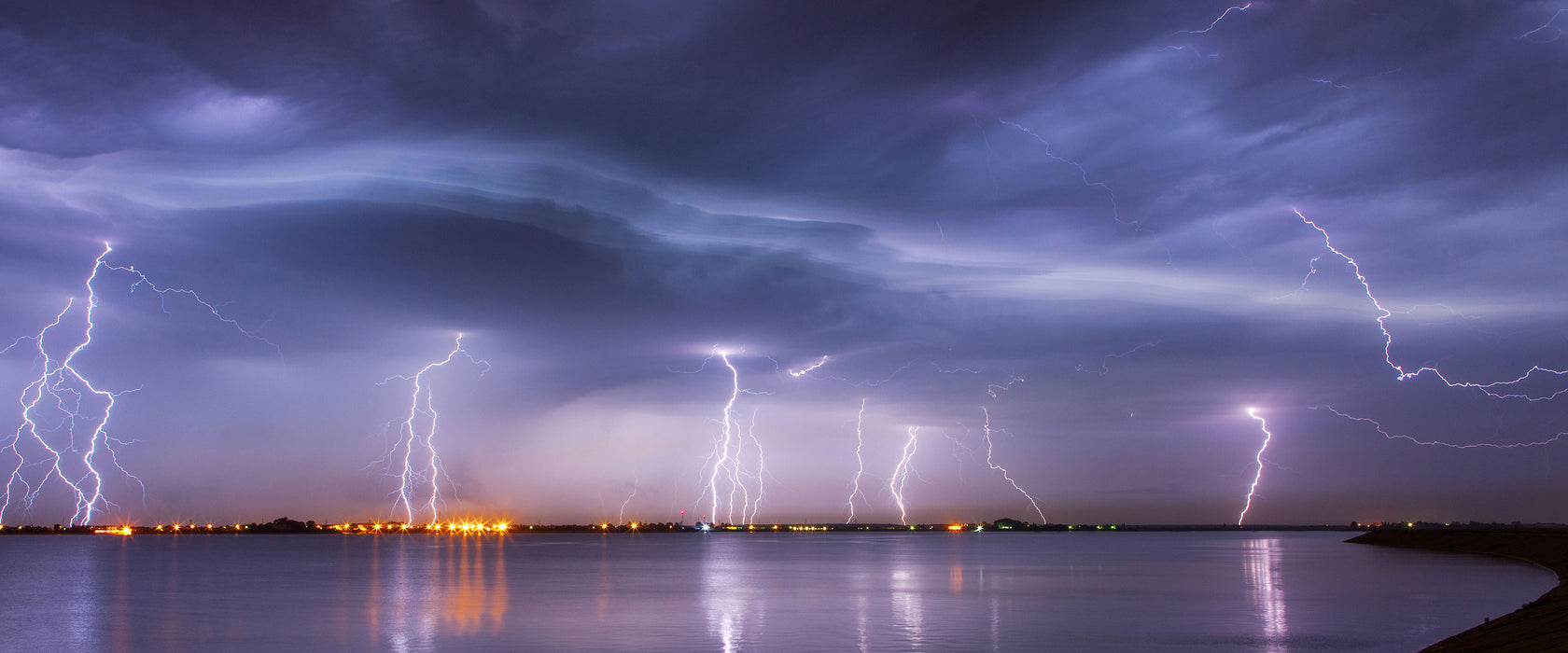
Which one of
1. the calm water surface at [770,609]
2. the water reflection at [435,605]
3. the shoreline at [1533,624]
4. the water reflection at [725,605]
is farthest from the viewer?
the water reflection at [435,605]

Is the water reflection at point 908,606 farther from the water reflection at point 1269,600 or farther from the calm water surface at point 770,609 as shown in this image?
the water reflection at point 1269,600

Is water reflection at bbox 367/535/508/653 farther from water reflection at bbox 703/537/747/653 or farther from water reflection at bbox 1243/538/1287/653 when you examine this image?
water reflection at bbox 1243/538/1287/653

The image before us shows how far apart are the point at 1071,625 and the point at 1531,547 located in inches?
2271

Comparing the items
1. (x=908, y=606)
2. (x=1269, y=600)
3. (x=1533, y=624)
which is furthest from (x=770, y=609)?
(x=1533, y=624)

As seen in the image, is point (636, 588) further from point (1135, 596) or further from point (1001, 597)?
point (1135, 596)

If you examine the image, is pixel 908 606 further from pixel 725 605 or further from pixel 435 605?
pixel 435 605

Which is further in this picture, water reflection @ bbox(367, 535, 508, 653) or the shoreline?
water reflection @ bbox(367, 535, 508, 653)

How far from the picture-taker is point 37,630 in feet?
101

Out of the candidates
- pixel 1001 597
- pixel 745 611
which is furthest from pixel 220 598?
pixel 1001 597

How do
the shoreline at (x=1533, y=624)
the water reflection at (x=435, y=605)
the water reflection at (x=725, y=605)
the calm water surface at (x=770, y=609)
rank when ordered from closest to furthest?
the shoreline at (x=1533, y=624) < the calm water surface at (x=770, y=609) < the water reflection at (x=725, y=605) < the water reflection at (x=435, y=605)

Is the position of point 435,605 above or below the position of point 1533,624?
below

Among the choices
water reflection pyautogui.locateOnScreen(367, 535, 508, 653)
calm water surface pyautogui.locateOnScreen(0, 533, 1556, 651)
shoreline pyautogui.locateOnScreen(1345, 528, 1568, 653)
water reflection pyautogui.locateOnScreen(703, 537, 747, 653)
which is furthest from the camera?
water reflection pyautogui.locateOnScreen(367, 535, 508, 653)

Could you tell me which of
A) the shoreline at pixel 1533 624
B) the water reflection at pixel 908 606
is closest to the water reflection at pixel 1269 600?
the shoreline at pixel 1533 624

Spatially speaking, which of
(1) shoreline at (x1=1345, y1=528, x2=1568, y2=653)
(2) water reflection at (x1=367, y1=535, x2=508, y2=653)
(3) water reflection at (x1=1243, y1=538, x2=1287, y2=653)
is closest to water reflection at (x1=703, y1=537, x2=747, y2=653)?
(2) water reflection at (x1=367, y1=535, x2=508, y2=653)
